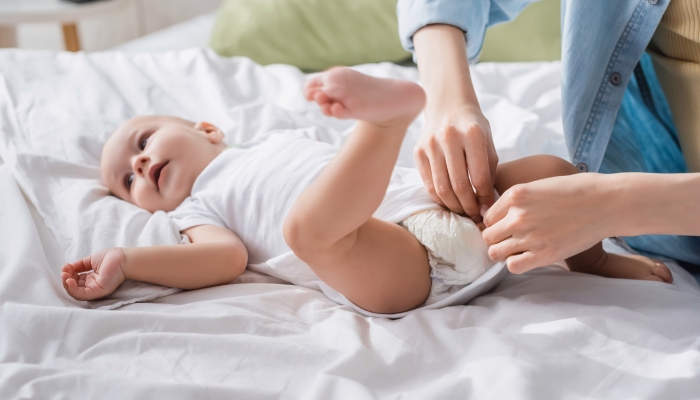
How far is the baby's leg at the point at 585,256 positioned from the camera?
2.71ft

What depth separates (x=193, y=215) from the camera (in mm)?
981

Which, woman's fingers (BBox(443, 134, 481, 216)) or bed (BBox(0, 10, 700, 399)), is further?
woman's fingers (BBox(443, 134, 481, 216))

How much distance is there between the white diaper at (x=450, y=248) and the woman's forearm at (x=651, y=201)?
6.3 inches

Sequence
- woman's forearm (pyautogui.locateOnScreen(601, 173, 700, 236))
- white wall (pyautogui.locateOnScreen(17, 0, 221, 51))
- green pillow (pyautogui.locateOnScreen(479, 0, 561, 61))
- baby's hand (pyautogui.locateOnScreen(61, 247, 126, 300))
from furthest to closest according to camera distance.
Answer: white wall (pyautogui.locateOnScreen(17, 0, 221, 51)) < green pillow (pyautogui.locateOnScreen(479, 0, 561, 61)) < baby's hand (pyautogui.locateOnScreen(61, 247, 126, 300)) < woman's forearm (pyautogui.locateOnScreen(601, 173, 700, 236))

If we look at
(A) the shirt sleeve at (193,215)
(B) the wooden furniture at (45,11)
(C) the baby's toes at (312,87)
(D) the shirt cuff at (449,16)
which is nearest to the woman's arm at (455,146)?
(D) the shirt cuff at (449,16)

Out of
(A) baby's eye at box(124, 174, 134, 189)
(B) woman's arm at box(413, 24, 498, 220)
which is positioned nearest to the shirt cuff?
(B) woman's arm at box(413, 24, 498, 220)

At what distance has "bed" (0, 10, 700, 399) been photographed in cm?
60

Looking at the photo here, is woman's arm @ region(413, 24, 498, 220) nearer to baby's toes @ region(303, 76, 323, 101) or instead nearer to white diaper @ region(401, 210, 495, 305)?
white diaper @ region(401, 210, 495, 305)

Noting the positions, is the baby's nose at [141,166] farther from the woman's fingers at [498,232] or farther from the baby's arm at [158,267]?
the woman's fingers at [498,232]

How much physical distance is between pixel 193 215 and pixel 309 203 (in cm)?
37

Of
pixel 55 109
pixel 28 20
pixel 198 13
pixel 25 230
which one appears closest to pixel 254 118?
pixel 55 109

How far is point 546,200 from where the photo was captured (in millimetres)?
683

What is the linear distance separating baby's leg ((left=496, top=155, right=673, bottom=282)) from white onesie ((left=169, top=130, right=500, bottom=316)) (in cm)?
12

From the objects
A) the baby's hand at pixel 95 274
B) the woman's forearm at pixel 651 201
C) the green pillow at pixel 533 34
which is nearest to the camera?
the woman's forearm at pixel 651 201
